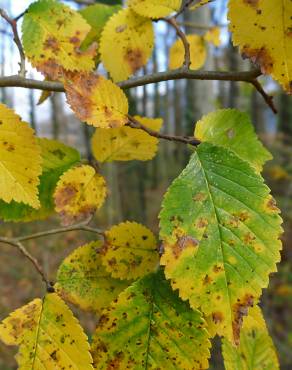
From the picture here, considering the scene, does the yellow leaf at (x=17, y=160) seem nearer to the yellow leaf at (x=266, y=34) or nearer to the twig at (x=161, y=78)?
the twig at (x=161, y=78)

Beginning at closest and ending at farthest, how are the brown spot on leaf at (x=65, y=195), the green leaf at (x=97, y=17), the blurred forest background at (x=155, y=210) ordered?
the brown spot on leaf at (x=65, y=195) < the green leaf at (x=97, y=17) < the blurred forest background at (x=155, y=210)

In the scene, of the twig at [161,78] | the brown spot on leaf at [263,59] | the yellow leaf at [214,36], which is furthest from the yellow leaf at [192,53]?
the brown spot on leaf at [263,59]

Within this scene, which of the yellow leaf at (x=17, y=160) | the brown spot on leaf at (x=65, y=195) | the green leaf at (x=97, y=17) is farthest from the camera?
the green leaf at (x=97, y=17)

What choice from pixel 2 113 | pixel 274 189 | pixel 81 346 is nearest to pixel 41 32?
pixel 2 113

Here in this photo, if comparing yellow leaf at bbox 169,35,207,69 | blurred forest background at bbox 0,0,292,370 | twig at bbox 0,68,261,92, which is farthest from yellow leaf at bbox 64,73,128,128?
blurred forest background at bbox 0,0,292,370

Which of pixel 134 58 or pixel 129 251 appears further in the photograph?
pixel 134 58

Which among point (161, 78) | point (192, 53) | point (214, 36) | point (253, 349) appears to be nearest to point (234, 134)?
point (161, 78)

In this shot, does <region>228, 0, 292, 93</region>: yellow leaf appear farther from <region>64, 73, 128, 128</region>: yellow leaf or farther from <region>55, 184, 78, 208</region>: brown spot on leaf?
<region>55, 184, 78, 208</region>: brown spot on leaf

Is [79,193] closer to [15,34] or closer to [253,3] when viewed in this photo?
[15,34]
